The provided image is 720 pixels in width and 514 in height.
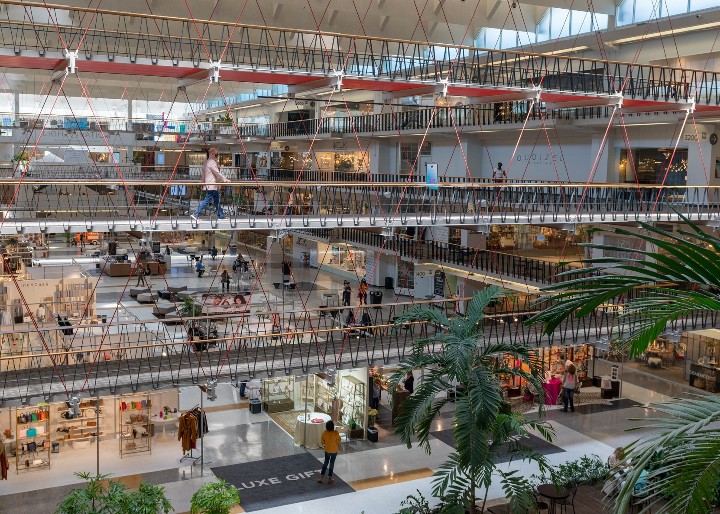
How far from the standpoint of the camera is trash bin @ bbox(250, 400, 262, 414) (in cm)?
1584

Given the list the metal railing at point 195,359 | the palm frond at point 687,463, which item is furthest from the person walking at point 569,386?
the palm frond at point 687,463

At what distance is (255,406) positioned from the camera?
52.0 ft

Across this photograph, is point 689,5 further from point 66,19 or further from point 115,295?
point 115,295

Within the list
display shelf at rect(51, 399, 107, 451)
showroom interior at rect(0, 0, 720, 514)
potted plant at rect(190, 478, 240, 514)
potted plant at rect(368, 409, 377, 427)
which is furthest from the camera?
potted plant at rect(368, 409, 377, 427)

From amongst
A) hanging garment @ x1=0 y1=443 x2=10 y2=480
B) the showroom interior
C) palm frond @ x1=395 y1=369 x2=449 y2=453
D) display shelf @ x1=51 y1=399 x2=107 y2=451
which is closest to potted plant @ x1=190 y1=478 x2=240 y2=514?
palm frond @ x1=395 y1=369 x2=449 y2=453

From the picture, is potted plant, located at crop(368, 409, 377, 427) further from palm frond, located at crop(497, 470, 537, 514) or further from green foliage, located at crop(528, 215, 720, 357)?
green foliage, located at crop(528, 215, 720, 357)

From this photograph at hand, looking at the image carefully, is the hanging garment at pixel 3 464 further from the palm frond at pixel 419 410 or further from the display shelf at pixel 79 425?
the palm frond at pixel 419 410

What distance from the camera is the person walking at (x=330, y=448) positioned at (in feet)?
40.9

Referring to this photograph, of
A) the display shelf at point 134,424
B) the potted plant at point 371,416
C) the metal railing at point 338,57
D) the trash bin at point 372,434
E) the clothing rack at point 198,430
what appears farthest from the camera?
the potted plant at point 371,416

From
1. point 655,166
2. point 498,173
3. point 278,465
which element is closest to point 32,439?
point 278,465

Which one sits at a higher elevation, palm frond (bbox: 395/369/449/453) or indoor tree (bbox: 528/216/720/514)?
indoor tree (bbox: 528/216/720/514)

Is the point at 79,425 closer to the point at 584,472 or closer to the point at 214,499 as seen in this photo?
the point at 214,499

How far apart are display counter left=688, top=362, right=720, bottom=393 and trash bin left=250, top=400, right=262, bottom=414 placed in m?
9.80

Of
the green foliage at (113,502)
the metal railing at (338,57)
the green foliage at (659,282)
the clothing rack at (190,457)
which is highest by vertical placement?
the metal railing at (338,57)
